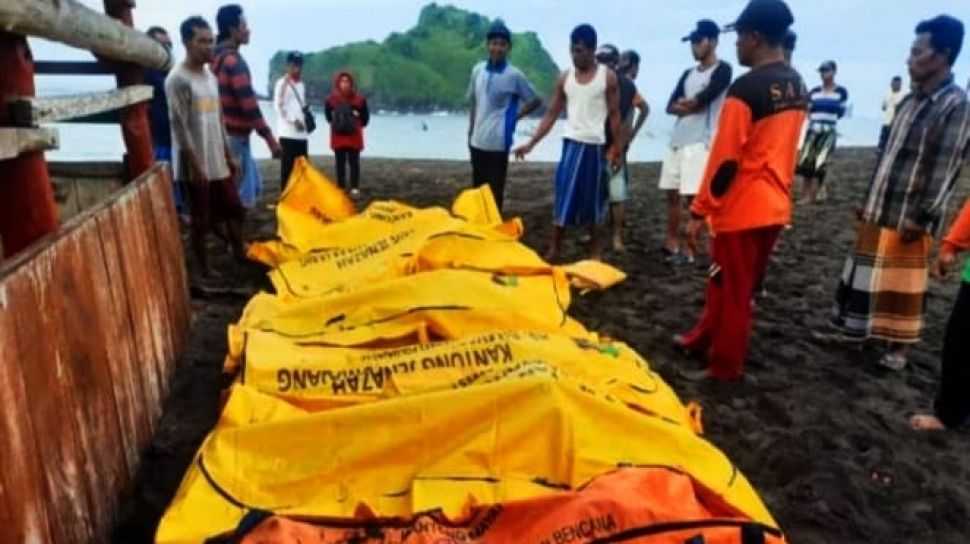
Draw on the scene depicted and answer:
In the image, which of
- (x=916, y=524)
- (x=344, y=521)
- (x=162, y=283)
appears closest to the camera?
(x=344, y=521)

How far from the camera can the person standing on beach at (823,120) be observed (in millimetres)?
Answer: 8492

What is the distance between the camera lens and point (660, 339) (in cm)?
427

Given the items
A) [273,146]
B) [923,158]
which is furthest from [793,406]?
[273,146]

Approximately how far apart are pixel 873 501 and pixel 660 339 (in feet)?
5.43

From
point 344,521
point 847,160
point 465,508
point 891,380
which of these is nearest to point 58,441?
point 344,521

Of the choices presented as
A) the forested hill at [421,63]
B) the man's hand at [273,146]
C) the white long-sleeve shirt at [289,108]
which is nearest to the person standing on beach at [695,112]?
the man's hand at [273,146]

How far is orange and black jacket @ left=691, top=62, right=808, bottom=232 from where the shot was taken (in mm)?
3381

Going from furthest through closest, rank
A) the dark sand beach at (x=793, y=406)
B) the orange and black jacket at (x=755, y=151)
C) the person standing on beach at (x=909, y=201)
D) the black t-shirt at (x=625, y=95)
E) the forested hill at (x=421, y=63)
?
1. the forested hill at (x=421, y=63)
2. the black t-shirt at (x=625, y=95)
3. the person standing on beach at (x=909, y=201)
4. the orange and black jacket at (x=755, y=151)
5. the dark sand beach at (x=793, y=406)

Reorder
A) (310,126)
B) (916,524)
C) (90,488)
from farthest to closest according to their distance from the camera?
1. (310,126)
2. (916,524)
3. (90,488)

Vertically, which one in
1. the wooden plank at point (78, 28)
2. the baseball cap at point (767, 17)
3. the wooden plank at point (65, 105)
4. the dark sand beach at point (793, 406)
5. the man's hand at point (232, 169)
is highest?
the baseball cap at point (767, 17)

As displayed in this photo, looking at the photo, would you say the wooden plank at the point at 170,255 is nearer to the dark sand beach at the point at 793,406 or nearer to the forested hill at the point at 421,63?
the dark sand beach at the point at 793,406

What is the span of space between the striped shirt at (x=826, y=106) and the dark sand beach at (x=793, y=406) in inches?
109

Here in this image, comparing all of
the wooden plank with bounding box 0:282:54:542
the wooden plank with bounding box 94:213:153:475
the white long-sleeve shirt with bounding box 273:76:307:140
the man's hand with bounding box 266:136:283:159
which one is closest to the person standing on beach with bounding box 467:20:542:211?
the man's hand with bounding box 266:136:283:159

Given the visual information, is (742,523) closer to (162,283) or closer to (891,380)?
(891,380)
